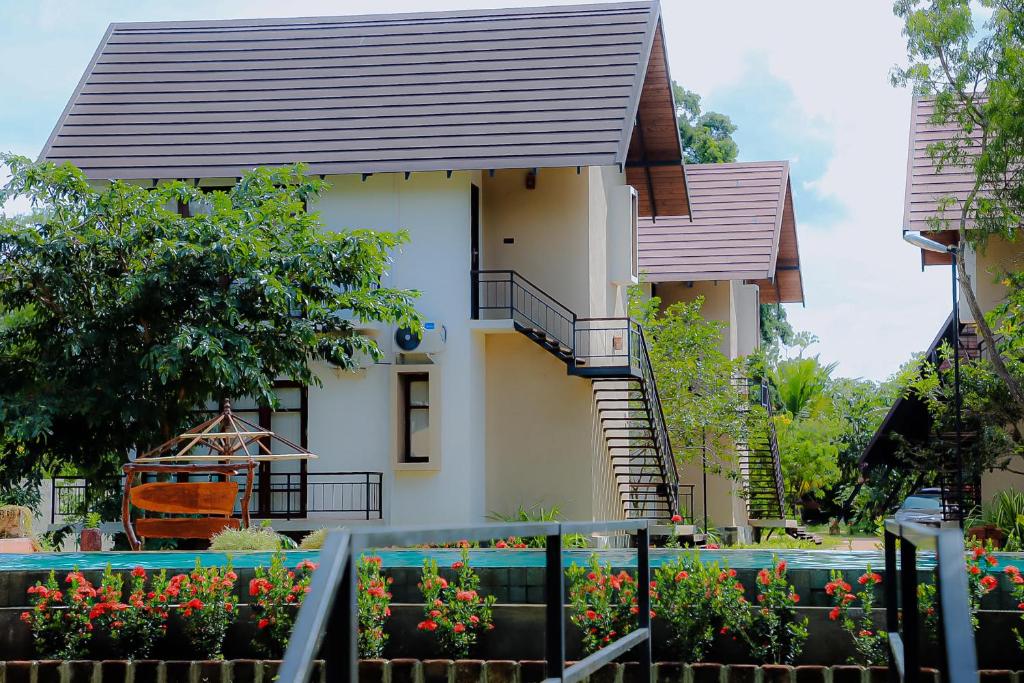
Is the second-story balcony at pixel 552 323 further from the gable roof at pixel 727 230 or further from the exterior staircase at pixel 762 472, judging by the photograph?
the gable roof at pixel 727 230

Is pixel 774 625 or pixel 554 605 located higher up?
pixel 554 605

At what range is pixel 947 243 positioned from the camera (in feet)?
89.5

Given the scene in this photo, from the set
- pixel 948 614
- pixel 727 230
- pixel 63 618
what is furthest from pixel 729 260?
pixel 948 614

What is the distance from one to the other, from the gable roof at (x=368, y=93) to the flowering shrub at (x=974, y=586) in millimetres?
11596

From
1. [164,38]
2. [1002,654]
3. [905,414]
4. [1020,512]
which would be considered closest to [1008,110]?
[1020,512]

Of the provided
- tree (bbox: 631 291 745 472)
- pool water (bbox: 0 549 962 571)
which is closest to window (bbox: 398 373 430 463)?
tree (bbox: 631 291 745 472)

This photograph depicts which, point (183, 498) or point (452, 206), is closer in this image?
point (183, 498)

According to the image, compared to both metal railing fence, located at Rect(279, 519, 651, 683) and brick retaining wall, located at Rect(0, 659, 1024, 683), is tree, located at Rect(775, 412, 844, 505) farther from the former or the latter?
metal railing fence, located at Rect(279, 519, 651, 683)

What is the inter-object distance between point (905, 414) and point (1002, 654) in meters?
19.5

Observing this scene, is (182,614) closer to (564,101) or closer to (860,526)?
(564,101)

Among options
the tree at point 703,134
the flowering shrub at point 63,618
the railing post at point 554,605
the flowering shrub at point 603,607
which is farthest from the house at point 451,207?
the tree at point 703,134

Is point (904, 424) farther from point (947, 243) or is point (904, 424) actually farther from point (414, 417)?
point (414, 417)

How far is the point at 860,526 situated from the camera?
47312 millimetres

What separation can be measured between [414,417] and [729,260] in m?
12.3
